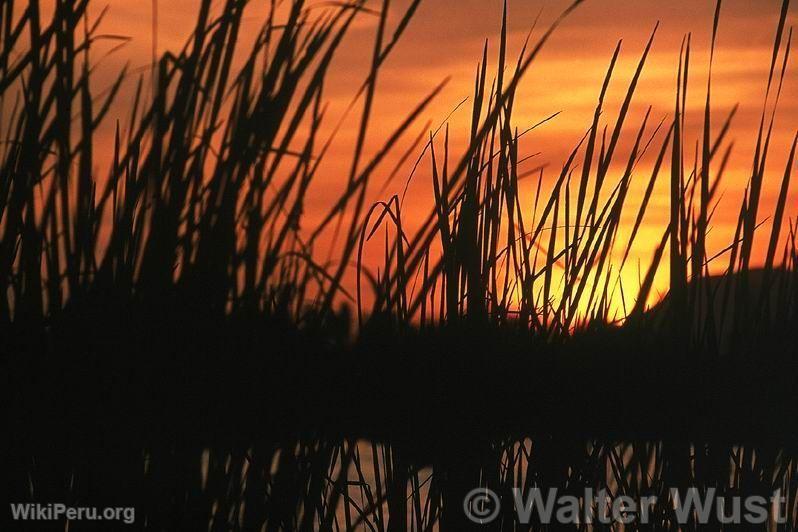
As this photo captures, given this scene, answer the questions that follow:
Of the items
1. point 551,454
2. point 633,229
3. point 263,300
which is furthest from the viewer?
point 633,229

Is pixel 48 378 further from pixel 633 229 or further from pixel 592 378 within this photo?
pixel 633 229

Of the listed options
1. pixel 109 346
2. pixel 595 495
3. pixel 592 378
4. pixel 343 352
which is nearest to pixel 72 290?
pixel 109 346

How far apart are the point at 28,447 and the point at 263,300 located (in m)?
0.19

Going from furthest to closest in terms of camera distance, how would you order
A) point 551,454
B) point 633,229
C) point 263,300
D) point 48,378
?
point 633,229 → point 551,454 → point 263,300 → point 48,378

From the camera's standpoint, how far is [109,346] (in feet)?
1.90

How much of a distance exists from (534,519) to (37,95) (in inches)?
22.9

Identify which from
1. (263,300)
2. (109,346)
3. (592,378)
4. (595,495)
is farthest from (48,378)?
(595,495)

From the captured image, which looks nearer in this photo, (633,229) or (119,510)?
(119,510)

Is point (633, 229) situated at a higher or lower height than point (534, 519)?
higher

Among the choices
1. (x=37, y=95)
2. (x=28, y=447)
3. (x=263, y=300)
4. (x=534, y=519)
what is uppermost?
(x=37, y=95)

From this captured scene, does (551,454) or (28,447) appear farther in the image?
(551,454)

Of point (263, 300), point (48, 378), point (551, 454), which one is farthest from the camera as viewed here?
point (551, 454)

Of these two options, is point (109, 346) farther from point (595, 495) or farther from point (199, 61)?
point (595, 495)

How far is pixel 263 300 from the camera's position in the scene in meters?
0.67
